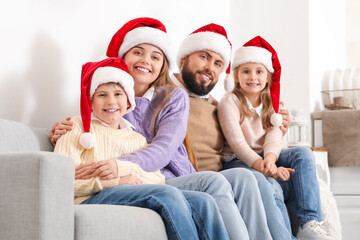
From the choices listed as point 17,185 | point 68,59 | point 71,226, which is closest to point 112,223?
point 71,226

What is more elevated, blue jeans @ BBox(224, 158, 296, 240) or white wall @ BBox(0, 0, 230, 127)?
white wall @ BBox(0, 0, 230, 127)

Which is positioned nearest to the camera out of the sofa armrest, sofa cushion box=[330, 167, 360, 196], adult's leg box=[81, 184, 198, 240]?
the sofa armrest

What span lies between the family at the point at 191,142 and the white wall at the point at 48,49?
0.52ft

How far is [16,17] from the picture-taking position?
166 centimetres

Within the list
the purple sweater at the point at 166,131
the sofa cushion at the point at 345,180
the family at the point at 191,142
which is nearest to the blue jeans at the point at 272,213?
the family at the point at 191,142

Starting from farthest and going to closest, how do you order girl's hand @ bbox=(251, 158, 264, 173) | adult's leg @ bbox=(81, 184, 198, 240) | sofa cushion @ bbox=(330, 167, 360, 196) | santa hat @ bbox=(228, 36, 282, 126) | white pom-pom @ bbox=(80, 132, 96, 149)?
sofa cushion @ bbox=(330, 167, 360, 196) < santa hat @ bbox=(228, 36, 282, 126) < girl's hand @ bbox=(251, 158, 264, 173) < white pom-pom @ bbox=(80, 132, 96, 149) < adult's leg @ bbox=(81, 184, 198, 240)

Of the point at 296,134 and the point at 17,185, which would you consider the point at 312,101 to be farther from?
the point at 17,185

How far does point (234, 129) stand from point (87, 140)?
78cm

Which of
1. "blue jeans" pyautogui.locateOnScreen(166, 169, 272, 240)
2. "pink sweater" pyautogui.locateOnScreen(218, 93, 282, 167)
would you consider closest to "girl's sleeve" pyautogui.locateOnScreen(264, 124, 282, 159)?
"pink sweater" pyautogui.locateOnScreen(218, 93, 282, 167)

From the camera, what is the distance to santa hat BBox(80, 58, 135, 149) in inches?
59.9

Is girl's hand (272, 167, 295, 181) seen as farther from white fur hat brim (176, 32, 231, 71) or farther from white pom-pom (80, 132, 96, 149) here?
white pom-pom (80, 132, 96, 149)

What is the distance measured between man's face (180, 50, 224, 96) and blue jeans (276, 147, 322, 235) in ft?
1.41

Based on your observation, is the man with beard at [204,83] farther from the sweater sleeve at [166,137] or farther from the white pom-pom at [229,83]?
the sweater sleeve at [166,137]

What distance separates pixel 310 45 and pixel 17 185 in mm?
2607
